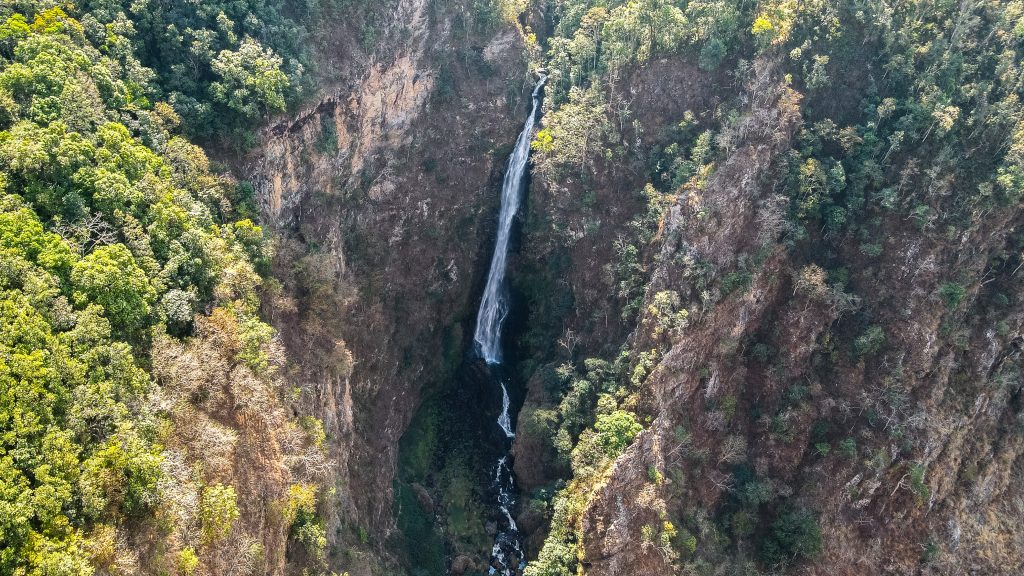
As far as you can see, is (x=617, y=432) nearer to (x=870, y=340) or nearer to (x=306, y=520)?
(x=870, y=340)

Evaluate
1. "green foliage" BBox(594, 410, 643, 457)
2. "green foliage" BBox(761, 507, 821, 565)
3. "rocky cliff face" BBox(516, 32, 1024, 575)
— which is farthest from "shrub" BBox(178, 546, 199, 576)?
"green foliage" BBox(761, 507, 821, 565)

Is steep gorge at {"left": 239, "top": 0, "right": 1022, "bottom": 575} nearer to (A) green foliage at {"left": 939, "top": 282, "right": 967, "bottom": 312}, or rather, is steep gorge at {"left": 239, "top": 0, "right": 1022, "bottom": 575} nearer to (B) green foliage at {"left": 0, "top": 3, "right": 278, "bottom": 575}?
(A) green foliage at {"left": 939, "top": 282, "right": 967, "bottom": 312}

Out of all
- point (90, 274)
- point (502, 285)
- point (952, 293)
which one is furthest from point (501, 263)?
point (90, 274)

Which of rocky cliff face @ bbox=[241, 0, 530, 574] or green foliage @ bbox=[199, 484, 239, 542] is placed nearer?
green foliage @ bbox=[199, 484, 239, 542]

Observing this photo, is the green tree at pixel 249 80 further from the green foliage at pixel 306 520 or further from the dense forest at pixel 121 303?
the green foliage at pixel 306 520

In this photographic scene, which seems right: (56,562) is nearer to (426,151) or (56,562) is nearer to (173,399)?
(173,399)

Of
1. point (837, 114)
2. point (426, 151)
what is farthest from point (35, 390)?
point (837, 114)
